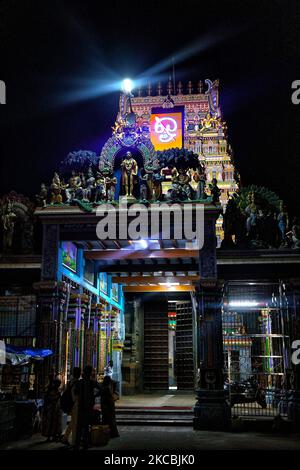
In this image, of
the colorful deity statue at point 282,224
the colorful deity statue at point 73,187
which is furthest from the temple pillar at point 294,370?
the colorful deity statue at point 73,187

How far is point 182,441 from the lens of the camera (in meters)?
10.8

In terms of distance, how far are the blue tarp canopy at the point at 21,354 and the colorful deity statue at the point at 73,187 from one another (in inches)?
177

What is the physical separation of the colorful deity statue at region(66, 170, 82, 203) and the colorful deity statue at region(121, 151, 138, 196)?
1.35 metres

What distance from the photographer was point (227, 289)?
14.2 meters

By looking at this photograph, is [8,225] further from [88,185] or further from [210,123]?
[210,123]

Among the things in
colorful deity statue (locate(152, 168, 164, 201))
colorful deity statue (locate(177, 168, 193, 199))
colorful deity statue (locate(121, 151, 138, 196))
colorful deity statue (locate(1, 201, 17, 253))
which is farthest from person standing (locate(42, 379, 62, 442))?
colorful deity statue (locate(177, 168, 193, 199))

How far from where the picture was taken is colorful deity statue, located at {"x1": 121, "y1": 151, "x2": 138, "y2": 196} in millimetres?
14789

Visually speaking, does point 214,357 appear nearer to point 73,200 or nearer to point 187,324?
point 73,200

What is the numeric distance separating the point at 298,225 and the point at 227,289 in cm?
289

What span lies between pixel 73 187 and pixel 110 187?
3.60 ft

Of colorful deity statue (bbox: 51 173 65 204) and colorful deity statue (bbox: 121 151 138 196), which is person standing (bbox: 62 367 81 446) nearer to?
colorful deity statue (bbox: 51 173 65 204)
